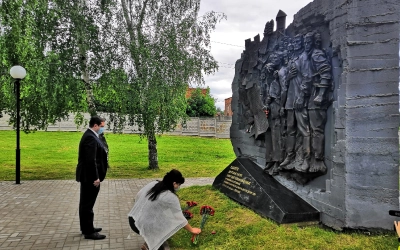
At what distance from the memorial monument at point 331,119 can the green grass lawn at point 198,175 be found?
10.8 inches

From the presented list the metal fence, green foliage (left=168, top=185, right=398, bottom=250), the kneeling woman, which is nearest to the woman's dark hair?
the kneeling woman

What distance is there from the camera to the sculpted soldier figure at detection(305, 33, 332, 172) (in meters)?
4.72

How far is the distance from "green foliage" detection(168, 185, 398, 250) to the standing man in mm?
1294

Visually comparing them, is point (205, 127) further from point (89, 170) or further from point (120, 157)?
point (89, 170)

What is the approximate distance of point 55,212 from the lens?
629 cm

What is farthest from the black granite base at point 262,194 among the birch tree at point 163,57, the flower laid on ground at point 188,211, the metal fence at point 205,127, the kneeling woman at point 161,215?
the metal fence at point 205,127

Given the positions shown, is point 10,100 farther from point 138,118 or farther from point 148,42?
point 148,42

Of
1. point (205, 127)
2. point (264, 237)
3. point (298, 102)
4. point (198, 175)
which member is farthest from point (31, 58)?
point (205, 127)

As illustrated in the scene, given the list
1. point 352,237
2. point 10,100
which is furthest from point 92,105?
point 352,237

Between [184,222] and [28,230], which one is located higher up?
[184,222]

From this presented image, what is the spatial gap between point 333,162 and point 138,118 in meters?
7.41

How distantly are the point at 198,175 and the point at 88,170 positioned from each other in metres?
6.68

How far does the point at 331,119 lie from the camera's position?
4.71 m

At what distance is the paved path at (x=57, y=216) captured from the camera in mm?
4684
